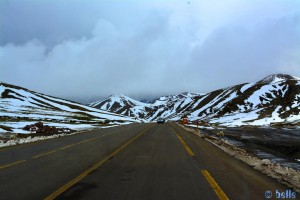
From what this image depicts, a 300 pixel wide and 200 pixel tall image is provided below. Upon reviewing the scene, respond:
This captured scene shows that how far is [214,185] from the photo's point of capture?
369 inches

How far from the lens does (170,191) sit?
8.70 m

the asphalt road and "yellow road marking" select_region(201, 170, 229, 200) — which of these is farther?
the asphalt road

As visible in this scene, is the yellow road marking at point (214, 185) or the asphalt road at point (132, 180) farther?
the asphalt road at point (132, 180)

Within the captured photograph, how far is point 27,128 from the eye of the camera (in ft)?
187

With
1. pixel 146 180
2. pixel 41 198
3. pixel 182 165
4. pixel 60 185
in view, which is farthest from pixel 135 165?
pixel 41 198

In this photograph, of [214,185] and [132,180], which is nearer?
[214,185]

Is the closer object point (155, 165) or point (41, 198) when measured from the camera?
point (41, 198)

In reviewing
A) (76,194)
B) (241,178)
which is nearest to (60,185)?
(76,194)

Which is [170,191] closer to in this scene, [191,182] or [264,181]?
[191,182]

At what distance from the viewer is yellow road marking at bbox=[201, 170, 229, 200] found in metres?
8.08

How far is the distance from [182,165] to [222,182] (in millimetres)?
3745

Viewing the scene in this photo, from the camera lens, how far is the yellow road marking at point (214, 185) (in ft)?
26.5

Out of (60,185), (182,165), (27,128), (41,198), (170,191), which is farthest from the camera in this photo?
(27,128)

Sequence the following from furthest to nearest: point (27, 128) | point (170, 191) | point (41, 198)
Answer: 1. point (27, 128)
2. point (170, 191)
3. point (41, 198)
